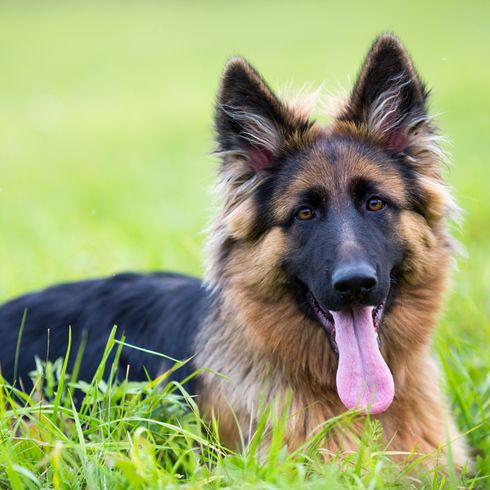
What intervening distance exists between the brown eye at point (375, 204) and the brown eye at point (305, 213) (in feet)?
1.09

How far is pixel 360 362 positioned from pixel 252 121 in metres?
1.55

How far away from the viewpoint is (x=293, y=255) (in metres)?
4.22

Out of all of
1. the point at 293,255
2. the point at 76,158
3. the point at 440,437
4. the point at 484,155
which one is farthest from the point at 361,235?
the point at 76,158

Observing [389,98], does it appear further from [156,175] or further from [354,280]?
[156,175]

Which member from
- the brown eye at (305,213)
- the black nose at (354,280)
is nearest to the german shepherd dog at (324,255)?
the brown eye at (305,213)

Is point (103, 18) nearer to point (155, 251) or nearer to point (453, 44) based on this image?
point (453, 44)

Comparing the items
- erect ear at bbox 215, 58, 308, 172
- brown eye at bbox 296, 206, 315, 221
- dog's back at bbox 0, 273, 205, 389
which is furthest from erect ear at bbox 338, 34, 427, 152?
dog's back at bbox 0, 273, 205, 389

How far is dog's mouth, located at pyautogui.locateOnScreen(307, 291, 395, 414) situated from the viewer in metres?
4.03

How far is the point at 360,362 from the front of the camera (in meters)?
4.06

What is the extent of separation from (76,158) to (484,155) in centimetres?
822

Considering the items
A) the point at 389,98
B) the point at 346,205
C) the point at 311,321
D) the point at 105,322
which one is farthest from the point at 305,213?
the point at 105,322

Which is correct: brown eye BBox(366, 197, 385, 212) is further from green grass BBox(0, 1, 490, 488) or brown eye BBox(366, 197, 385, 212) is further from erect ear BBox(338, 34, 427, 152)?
green grass BBox(0, 1, 490, 488)

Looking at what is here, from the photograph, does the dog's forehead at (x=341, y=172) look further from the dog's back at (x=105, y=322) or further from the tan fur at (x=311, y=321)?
the dog's back at (x=105, y=322)

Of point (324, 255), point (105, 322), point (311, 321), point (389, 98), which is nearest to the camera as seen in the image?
point (324, 255)
